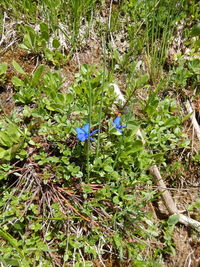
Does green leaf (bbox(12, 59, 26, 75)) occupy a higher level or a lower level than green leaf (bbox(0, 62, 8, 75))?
higher

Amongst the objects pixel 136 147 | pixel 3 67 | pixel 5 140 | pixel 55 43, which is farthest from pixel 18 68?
pixel 136 147

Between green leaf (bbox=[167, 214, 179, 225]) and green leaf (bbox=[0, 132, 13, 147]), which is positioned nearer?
green leaf (bbox=[0, 132, 13, 147])

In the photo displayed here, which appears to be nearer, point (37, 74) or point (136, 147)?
point (136, 147)

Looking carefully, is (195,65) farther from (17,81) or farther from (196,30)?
(17,81)

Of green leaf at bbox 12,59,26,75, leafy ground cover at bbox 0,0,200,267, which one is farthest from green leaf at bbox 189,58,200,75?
green leaf at bbox 12,59,26,75

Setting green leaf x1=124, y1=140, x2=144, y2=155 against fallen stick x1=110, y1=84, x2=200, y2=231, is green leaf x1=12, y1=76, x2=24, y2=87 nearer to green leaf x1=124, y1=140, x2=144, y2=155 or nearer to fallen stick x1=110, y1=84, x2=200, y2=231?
fallen stick x1=110, y1=84, x2=200, y2=231

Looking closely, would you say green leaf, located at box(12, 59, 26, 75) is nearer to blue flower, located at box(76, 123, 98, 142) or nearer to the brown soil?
the brown soil

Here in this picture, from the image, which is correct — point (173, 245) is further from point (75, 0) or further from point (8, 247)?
point (75, 0)

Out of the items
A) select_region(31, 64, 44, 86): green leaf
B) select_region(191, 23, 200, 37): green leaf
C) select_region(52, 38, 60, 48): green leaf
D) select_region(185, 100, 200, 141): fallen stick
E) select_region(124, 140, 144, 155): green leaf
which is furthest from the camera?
select_region(191, 23, 200, 37): green leaf

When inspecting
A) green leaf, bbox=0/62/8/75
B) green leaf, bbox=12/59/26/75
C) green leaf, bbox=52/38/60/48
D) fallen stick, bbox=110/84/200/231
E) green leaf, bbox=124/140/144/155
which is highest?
green leaf, bbox=52/38/60/48

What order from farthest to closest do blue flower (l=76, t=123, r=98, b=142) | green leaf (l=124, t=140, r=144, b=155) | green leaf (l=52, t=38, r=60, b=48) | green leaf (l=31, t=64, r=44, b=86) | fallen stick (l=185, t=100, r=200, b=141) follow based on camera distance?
fallen stick (l=185, t=100, r=200, b=141) < green leaf (l=52, t=38, r=60, b=48) < green leaf (l=31, t=64, r=44, b=86) < green leaf (l=124, t=140, r=144, b=155) < blue flower (l=76, t=123, r=98, b=142)
